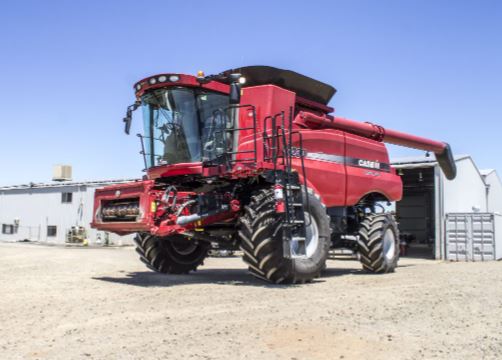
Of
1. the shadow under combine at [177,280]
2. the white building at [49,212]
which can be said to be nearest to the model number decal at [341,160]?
the shadow under combine at [177,280]

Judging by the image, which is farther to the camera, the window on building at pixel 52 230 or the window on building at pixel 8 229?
the window on building at pixel 8 229

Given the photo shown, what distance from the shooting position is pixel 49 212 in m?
35.7

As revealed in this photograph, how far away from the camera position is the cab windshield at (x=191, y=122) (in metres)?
9.95

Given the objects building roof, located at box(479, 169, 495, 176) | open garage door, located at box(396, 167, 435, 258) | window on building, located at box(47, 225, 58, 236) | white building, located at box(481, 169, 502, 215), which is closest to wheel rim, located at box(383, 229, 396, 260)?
open garage door, located at box(396, 167, 435, 258)

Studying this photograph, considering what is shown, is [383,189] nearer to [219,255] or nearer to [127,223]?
[127,223]

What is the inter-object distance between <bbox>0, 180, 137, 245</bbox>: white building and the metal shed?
16.6 m

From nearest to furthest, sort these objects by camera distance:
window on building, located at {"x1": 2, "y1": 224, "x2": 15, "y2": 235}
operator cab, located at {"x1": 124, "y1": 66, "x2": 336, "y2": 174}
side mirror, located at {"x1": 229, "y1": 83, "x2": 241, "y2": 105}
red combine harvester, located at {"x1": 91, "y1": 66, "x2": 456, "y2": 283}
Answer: side mirror, located at {"x1": 229, "y1": 83, "x2": 241, "y2": 105} < red combine harvester, located at {"x1": 91, "y1": 66, "x2": 456, "y2": 283} < operator cab, located at {"x1": 124, "y1": 66, "x2": 336, "y2": 174} < window on building, located at {"x1": 2, "y1": 224, "x2": 15, "y2": 235}

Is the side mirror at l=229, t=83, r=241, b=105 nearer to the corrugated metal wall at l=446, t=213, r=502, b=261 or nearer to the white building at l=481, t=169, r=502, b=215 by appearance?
the corrugated metal wall at l=446, t=213, r=502, b=261

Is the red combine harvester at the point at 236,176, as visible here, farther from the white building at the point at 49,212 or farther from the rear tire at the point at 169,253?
the white building at the point at 49,212

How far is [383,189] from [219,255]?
926 centimetres

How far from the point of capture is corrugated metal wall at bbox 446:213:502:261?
2005 centimetres

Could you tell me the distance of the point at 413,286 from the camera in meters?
9.65

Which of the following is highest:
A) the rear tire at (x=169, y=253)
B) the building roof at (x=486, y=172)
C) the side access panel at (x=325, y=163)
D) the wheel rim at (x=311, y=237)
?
the building roof at (x=486, y=172)

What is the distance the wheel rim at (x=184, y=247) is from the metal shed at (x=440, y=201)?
9.42 metres
